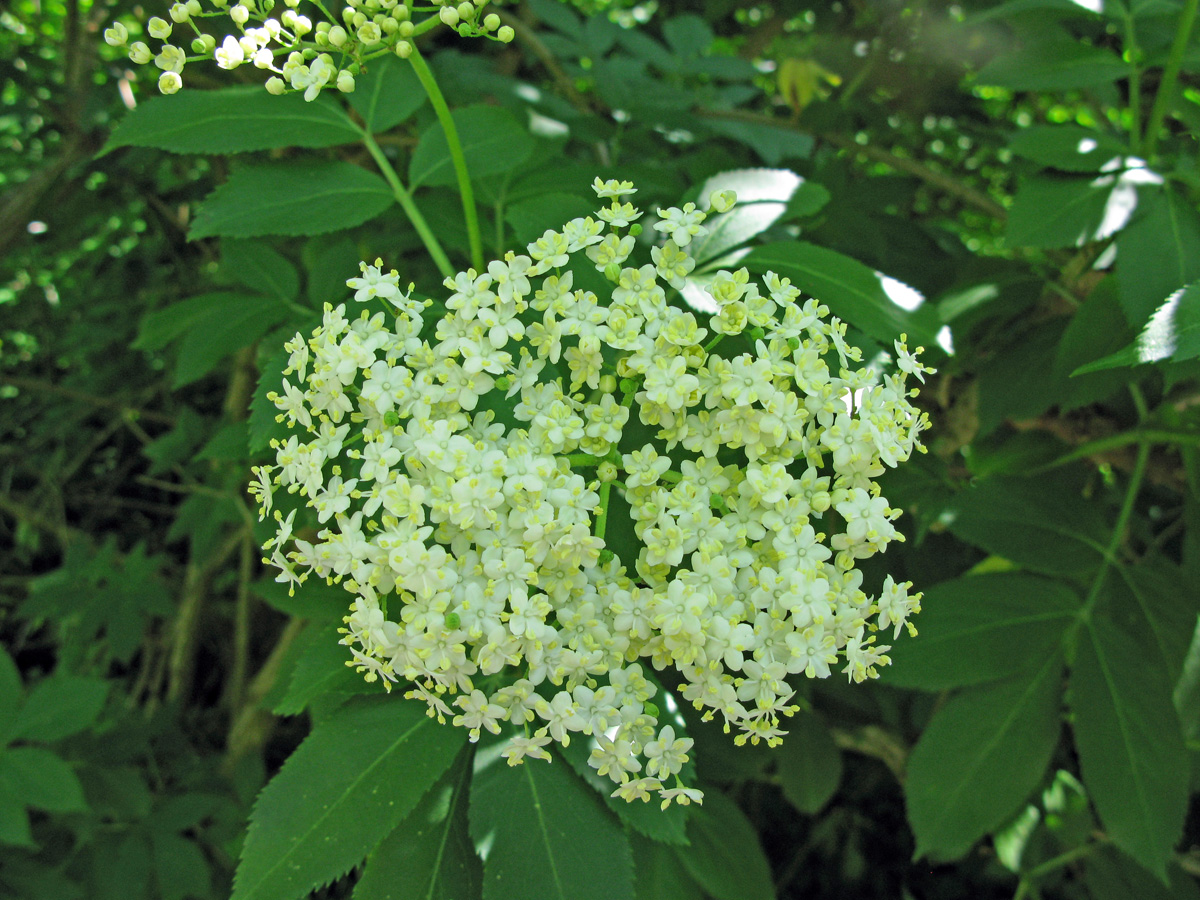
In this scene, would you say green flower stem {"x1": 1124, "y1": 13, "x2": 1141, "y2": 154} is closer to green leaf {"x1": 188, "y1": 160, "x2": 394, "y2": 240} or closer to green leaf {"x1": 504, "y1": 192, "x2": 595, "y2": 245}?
green leaf {"x1": 504, "y1": 192, "x2": 595, "y2": 245}

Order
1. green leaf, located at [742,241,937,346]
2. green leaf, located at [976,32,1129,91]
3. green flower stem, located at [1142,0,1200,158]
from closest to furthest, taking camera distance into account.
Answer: green leaf, located at [742,241,937,346], green flower stem, located at [1142,0,1200,158], green leaf, located at [976,32,1129,91]

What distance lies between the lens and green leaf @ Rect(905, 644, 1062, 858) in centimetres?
165

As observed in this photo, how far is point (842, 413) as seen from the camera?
123 cm

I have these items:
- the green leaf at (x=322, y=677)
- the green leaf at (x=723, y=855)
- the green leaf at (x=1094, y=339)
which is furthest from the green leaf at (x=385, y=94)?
the green leaf at (x=723, y=855)

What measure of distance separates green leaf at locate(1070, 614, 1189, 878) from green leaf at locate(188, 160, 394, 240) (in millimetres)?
1682

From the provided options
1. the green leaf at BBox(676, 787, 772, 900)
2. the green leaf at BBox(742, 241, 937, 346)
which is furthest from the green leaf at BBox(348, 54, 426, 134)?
the green leaf at BBox(676, 787, 772, 900)

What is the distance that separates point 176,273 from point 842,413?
359 centimetres

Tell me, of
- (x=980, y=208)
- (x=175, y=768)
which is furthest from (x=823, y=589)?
(x=175, y=768)

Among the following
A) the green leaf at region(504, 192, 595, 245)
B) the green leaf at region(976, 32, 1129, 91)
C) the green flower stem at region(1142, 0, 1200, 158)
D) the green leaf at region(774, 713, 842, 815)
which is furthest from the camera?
the green leaf at region(774, 713, 842, 815)

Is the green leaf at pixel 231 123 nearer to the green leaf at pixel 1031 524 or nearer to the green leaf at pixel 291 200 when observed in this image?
the green leaf at pixel 291 200

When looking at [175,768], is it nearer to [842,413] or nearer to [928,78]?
[842,413]

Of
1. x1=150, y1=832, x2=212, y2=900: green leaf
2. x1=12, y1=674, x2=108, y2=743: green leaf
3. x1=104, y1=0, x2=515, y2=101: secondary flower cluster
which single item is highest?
x1=104, y1=0, x2=515, y2=101: secondary flower cluster

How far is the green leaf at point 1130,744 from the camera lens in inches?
63.7

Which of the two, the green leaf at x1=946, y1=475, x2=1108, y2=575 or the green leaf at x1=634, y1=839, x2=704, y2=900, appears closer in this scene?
the green leaf at x1=634, y1=839, x2=704, y2=900
